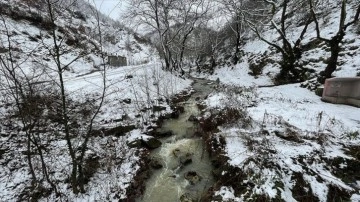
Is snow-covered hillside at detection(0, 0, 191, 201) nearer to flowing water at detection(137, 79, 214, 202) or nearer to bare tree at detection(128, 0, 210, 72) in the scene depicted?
flowing water at detection(137, 79, 214, 202)

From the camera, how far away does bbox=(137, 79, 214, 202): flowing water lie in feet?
19.3

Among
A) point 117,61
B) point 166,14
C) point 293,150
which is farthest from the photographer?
point 117,61

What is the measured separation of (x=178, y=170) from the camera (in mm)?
6812

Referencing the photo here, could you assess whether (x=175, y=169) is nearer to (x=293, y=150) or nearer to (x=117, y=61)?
(x=293, y=150)

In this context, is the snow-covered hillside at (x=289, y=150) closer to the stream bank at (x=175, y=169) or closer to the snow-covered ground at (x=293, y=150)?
the snow-covered ground at (x=293, y=150)

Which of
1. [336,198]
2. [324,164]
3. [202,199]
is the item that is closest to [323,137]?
[324,164]

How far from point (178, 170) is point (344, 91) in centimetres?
713

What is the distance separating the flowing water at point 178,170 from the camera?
19.3ft

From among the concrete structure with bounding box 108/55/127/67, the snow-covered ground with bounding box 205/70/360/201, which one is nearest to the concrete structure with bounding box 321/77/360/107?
the snow-covered ground with bounding box 205/70/360/201

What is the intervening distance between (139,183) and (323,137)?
515 cm

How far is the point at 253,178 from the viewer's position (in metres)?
5.46

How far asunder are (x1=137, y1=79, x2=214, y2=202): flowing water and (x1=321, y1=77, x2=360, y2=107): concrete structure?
18.7ft

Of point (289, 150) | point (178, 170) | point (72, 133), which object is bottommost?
point (178, 170)

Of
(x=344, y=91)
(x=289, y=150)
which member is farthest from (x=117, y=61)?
(x=289, y=150)
